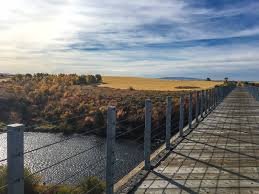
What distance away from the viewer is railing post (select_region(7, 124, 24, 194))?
3738mm

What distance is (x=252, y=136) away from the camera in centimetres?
1256

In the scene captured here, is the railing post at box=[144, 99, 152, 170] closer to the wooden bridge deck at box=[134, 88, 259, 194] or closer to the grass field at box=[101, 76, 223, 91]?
the wooden bridge deck at box=[134, 88, 259, 194]

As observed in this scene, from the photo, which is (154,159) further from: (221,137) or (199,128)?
(199,128)

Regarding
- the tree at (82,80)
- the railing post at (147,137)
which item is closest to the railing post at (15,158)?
the railing post at (147,137)

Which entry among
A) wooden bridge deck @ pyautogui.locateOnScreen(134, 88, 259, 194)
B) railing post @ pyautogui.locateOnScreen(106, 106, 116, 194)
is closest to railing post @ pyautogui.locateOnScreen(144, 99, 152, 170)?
wooden bridge deck @ pyautogui.locateOnScreen(134, 88, 259, 194)

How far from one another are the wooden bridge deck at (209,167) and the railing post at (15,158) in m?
2.96

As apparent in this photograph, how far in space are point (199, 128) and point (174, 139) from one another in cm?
298

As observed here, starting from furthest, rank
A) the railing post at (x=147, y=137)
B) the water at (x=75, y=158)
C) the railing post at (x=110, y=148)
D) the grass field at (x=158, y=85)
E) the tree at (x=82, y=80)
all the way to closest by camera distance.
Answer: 1. the tree at (x=82, y=80)
2. the grass field at (x=158, y=85)
3. the water at (x=75, y=158)
4. the railing post at (x=147, y=137)
5. the railing post at (x=110, y=148)

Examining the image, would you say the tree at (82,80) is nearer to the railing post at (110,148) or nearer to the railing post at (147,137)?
the railing post at (147,137)

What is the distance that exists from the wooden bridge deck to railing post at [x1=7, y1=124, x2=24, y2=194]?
9.71 ft

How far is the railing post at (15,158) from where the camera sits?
3738mm

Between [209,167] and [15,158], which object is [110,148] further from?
[209,167]

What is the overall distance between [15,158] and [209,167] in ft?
16.7

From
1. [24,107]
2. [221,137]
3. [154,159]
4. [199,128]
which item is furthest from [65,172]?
[24,107]
